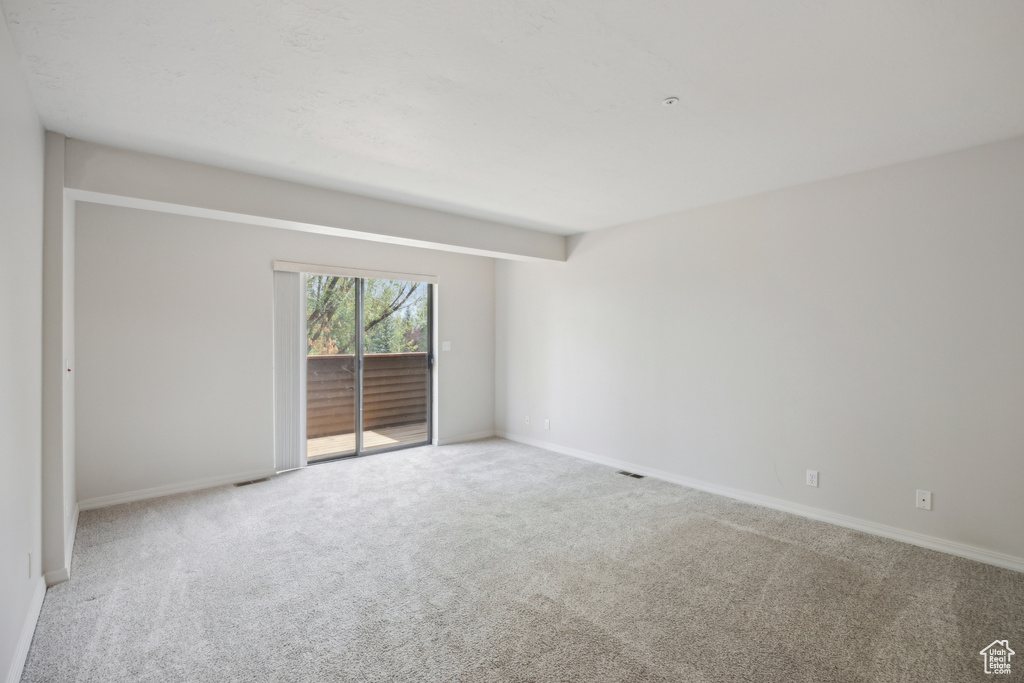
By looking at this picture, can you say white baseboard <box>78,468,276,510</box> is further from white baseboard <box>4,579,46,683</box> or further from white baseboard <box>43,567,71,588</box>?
white baseboard <box>4,579,46,683</box>

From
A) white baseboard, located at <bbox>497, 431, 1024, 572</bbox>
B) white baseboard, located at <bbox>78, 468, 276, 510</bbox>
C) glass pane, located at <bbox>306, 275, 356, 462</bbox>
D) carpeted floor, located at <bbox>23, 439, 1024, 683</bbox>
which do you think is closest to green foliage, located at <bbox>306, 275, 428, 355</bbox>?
glass pane, located at <bbox>306, 275, 356, 462</bbox>

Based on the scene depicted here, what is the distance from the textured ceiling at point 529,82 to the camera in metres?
1.72

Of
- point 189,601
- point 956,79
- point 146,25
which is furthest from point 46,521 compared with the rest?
point 956,79

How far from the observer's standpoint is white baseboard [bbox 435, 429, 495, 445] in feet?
19.3

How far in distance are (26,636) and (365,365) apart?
136 inches

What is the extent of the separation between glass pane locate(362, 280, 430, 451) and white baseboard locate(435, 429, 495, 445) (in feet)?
0.84

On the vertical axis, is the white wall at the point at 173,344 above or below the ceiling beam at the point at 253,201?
below

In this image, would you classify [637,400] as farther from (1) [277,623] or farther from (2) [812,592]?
(1) [277,623]

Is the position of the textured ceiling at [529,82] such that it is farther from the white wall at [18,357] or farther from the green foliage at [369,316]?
the green foliage at [369,316]

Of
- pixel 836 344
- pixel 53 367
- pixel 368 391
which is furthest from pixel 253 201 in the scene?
pixel 836 344

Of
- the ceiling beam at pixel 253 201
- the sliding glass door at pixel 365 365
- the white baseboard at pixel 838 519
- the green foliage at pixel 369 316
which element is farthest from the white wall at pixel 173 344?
the white baseboard at pixel 838 519

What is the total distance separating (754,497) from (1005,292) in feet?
6.90

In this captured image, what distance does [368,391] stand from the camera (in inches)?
213

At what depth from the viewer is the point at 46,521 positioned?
2578 millimetres
